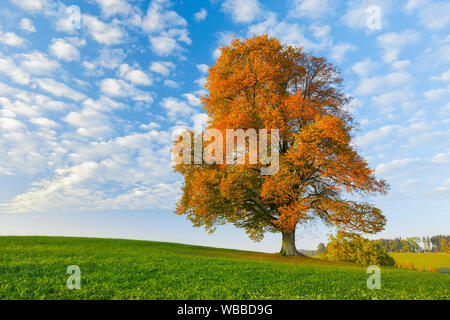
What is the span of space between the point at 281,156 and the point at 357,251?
11.9 m

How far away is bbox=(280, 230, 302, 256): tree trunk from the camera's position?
25172 millimetres

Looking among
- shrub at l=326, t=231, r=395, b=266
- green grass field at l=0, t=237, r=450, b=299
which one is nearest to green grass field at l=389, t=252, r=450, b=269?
shrub at l=326, t=231, r=395, b=266

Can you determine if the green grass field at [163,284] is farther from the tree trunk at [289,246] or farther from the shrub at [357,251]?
the shrub at [357,251]

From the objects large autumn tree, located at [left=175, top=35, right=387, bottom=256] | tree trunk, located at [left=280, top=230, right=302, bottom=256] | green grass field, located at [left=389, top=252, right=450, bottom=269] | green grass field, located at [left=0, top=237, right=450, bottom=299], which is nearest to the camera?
green grass field, located at [left=0, top=237, right=450, bottom=299]

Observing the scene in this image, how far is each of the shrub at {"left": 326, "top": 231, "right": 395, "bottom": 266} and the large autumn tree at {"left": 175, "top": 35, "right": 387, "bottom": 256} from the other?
3.38 meters

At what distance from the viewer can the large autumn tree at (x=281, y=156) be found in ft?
68.6

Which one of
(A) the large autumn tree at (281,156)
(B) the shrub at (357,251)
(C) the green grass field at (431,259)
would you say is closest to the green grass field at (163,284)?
(A) the large autumn tree at (281,156)

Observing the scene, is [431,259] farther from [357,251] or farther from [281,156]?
[281,156]

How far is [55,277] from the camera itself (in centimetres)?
943

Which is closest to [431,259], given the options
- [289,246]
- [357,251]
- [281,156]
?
[357,251]

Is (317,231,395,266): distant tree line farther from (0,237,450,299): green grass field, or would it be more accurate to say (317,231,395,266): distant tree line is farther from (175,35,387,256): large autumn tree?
(0,237,450,299): green grass field
